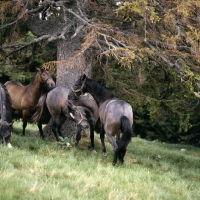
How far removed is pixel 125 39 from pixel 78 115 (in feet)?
8.33

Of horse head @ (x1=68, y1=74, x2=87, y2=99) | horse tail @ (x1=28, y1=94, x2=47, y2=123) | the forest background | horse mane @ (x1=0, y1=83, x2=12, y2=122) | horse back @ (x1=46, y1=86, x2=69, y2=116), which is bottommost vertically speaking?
horse tail @ (x1=28, y1=94, x2=47, y2=123)

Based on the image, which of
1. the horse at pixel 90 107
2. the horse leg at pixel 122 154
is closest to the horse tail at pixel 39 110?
the horse at pixel 90 107

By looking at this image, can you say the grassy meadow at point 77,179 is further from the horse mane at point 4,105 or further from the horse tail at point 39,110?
the horse tail at point 39,110

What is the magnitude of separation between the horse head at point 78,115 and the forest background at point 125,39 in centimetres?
120

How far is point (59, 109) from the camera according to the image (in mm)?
12203

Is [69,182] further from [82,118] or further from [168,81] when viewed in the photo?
[168,81]

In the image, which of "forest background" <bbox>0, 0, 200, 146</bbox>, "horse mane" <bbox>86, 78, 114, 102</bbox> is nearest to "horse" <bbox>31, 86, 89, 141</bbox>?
"forest background" <bbox>0, 0, 200, 146</bbox>

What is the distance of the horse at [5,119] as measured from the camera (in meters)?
9.54

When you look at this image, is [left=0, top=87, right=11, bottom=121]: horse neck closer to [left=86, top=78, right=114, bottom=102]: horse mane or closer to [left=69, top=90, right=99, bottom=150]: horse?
[left=69, top=90, right=99, bottom=150]: horse

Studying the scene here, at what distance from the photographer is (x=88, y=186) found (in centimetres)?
694

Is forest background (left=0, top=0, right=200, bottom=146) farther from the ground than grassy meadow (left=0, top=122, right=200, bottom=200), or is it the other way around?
forest background (left=0, top=0, right=200, bottom=146)

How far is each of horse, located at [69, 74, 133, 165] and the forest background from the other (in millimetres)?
855

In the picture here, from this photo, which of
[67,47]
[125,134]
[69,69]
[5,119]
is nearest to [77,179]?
[125,134]

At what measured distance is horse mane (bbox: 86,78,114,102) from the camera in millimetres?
10836
